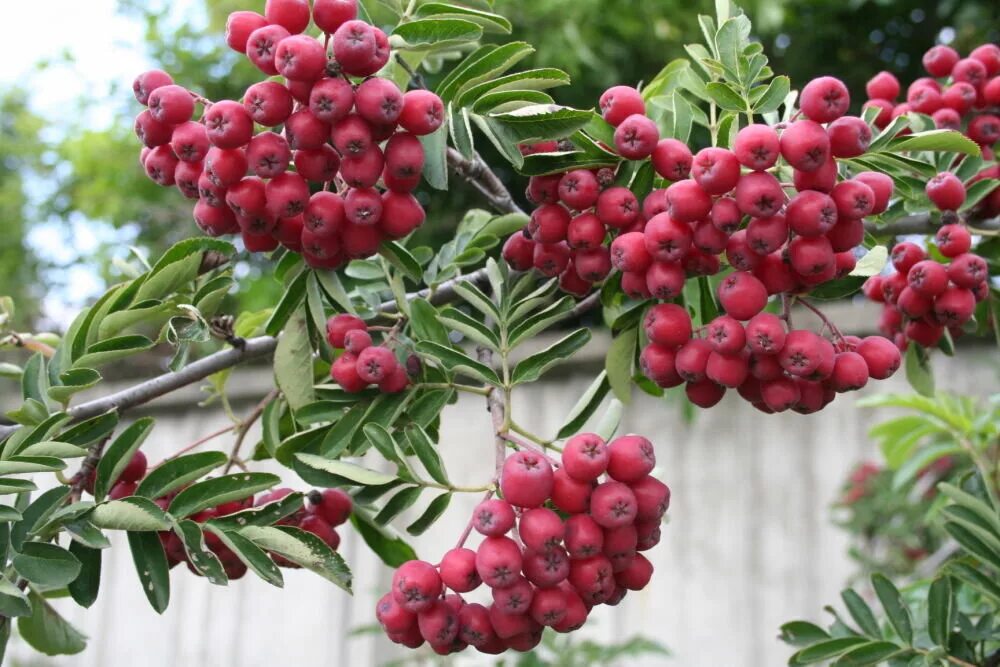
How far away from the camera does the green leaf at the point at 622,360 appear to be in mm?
798

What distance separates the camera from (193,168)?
2.35 feet

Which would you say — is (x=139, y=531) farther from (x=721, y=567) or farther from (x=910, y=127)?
(x=721, y=567)

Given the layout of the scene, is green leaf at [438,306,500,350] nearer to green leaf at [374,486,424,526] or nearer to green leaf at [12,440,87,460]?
green leaf at [374,486,424,526]

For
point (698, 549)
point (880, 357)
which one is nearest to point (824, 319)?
point (880, 357)

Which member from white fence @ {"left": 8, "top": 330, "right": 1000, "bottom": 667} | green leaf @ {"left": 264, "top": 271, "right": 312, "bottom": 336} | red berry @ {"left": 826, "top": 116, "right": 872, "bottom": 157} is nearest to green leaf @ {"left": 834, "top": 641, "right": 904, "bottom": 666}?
red berry @ {"left": 826, "top": 116, "right": 872, "bottom": 157}

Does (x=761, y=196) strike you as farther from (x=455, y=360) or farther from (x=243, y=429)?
(x=243, y=429)

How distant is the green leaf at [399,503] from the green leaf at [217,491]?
0.09 meters

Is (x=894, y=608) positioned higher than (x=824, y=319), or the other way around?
(x=824, y=319)

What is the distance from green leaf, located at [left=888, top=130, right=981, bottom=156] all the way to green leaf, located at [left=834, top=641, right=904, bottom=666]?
0.45 m

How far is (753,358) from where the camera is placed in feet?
2.28

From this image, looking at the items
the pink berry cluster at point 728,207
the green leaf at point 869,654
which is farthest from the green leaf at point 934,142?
the green leaf at point 869,654

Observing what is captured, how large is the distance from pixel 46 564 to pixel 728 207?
0.54 meters

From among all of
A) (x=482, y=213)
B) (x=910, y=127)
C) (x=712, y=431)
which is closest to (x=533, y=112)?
(x=482, y=213)

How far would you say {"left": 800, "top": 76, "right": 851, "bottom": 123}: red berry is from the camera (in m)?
0.65
